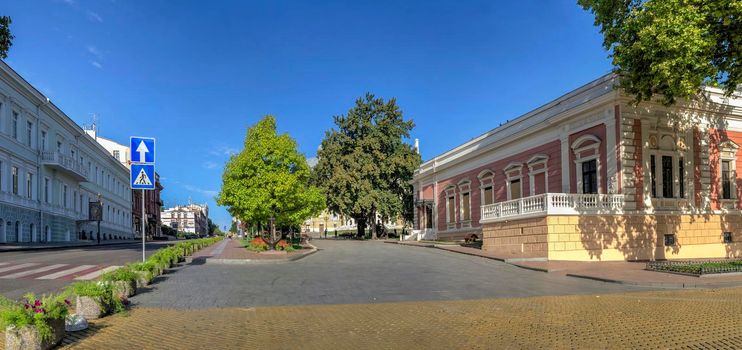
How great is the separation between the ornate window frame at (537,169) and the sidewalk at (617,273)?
7.58m

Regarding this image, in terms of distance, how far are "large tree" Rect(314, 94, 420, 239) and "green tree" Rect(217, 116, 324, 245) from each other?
20424 millimetres

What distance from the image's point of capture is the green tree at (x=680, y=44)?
1608 cm

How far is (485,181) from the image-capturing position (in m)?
35.7

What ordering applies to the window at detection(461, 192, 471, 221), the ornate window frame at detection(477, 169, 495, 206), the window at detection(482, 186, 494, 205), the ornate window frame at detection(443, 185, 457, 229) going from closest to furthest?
the ornate window frame at detection(477, 169, 495, 206), the window at detection(482, 186, 494, 205), the window at detection(461, 192, 471, 221), the ornate window frame at detection(443, 185, 457, 229)

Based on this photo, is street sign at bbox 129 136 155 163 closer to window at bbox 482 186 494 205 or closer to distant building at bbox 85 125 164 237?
window at bbox 482 186 494 205

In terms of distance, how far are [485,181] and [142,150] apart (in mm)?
26849

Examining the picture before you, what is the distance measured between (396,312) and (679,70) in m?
13.4

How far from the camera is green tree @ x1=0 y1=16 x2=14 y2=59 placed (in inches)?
693

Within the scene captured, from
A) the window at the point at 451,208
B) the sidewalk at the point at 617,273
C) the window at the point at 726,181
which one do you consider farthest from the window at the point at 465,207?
the window at the point at 726,181

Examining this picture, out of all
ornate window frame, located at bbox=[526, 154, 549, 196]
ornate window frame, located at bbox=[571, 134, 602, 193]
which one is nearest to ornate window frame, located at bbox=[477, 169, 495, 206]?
ornate window frame, located at bbox=[526, 154, 549, 196]

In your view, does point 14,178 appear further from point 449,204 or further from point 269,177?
point 449,204

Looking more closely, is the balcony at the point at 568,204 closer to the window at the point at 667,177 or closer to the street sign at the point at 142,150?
the window at the point at 667,177

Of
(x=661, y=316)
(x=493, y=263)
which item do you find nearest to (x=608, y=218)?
(x=493, y=263)

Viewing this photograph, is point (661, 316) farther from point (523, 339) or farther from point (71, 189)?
point (71, 189)
